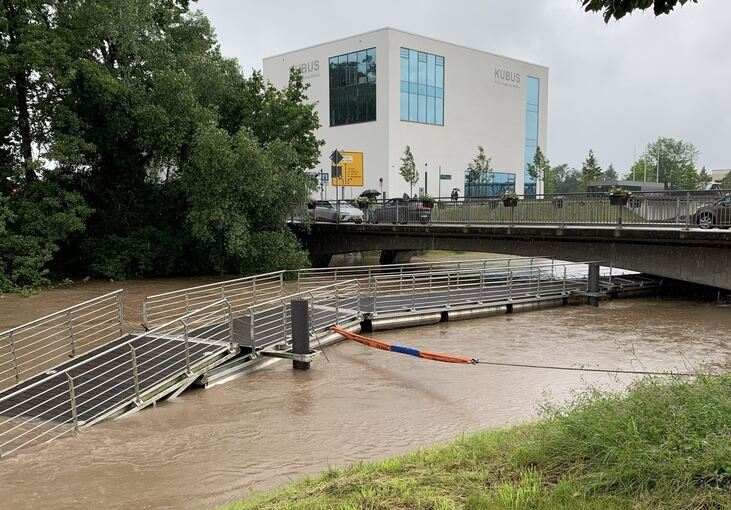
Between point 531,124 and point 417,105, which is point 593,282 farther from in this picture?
point 531,124

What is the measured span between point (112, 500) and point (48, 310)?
16499 mm

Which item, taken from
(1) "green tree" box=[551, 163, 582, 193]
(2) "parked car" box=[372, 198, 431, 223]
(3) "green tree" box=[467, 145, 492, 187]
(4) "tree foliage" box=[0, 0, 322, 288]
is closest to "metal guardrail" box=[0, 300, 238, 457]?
(4) "tree foliage" box=[0, 0, 322, 288]

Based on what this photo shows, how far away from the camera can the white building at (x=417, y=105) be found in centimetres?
6112

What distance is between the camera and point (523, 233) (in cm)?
2555

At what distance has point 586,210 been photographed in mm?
24297

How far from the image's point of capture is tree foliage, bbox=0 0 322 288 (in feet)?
84.2

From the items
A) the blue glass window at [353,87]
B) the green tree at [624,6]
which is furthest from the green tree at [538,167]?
the green tree at [624,6]

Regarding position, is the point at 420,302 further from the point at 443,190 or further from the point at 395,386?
the point at 443,190

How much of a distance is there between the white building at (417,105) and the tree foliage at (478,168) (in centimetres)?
82

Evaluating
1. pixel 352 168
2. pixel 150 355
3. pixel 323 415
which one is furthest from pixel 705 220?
pixel 352 168

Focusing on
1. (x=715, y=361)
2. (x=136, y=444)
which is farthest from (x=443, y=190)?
(x=136, y=444)

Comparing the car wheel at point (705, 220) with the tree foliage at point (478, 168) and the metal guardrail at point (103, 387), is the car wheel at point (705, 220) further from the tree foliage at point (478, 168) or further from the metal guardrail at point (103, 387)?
the tree foliage at point (478, 168)

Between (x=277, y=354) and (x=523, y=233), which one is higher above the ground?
(x=523, y=233)

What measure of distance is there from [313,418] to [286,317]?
15.2ft
